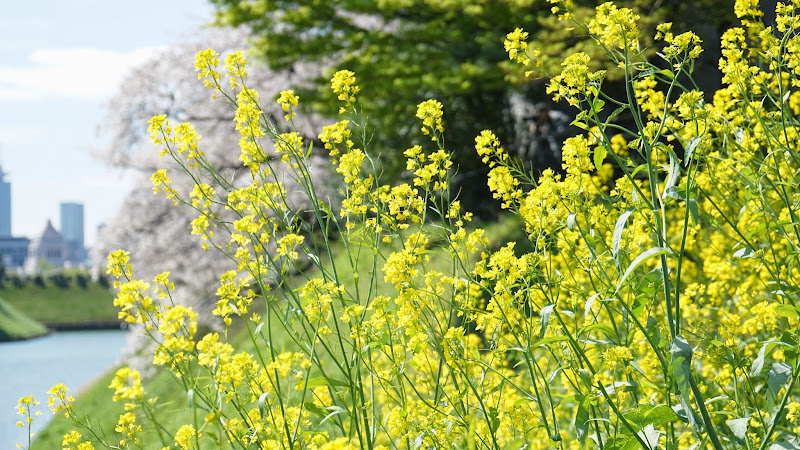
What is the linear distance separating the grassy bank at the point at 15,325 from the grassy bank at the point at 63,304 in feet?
6.63

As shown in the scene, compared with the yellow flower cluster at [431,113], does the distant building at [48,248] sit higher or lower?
lower

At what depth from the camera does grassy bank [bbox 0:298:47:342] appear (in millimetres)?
50000

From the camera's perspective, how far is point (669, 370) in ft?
5.08

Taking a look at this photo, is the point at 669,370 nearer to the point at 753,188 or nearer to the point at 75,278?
the point at 753,188

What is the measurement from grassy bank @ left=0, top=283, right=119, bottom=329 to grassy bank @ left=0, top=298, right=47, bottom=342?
202 centimetres

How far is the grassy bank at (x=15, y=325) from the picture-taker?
164 ft

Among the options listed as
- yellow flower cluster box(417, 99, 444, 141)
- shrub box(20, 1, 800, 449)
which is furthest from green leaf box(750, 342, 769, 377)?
yellow flower cluster box(417, 99, 444, 141)

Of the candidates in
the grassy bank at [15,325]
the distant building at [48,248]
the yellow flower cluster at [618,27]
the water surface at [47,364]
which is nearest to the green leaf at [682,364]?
the yellow flower cluster at [618,27]

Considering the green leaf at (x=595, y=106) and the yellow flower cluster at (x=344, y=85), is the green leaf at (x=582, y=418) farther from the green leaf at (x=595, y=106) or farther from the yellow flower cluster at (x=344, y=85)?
the yellow flower cluster at (x=344, y=85)

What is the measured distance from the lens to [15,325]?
51.8 m

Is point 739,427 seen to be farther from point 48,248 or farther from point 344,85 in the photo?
point 48,248

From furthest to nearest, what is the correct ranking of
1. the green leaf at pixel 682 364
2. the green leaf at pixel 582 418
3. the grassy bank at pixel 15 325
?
the grassy bank at pixel 15 325, the green leaf at pixel 582 418, the green leaf at pixel 682 364

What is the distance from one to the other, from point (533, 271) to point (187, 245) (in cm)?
1435

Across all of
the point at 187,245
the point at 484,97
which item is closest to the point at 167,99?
the point at 187,245
